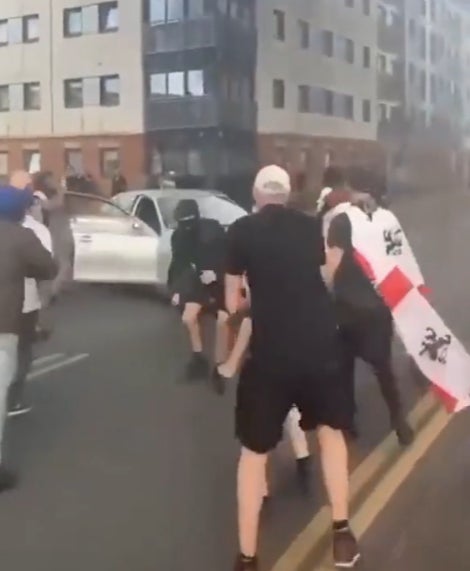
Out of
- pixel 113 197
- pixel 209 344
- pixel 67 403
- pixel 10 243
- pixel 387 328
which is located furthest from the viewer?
pixel 67 403

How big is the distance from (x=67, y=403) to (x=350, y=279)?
883mm

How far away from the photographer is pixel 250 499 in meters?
2.17

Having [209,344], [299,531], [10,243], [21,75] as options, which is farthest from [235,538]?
[21,75]

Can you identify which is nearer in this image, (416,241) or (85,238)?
(85,238)

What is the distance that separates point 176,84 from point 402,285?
1160 mm

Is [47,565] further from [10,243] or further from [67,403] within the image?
[67,403]

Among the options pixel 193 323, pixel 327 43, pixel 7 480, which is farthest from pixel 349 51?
pixel 7 480

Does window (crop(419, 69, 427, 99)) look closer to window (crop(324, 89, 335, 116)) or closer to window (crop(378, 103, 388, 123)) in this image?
window (crop(378, 103, 388, 123))

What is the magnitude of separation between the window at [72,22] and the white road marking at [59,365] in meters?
1.00

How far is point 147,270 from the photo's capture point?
2656mm

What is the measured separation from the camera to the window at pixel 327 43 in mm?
2486

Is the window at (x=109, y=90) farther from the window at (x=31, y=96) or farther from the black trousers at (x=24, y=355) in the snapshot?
the black trousers at (x=24, y=355)

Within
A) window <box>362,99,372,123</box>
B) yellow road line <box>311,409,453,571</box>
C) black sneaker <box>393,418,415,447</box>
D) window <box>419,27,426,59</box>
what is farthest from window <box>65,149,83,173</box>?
black sneaker <box>393,418,415,447</box>

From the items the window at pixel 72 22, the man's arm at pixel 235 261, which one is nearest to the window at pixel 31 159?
the window at pixel 72 22
